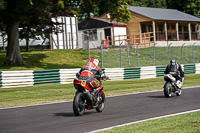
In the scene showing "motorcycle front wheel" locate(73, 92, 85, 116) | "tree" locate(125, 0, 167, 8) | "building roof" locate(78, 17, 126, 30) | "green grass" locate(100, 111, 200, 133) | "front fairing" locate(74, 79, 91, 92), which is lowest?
"green grass" locate(100, 111, 200, 133)

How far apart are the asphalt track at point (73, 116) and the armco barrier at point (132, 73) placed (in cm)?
1247

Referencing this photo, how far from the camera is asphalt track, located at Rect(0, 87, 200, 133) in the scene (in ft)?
25.7

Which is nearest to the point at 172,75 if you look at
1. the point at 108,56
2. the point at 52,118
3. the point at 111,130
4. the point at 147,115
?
the point at 147,115

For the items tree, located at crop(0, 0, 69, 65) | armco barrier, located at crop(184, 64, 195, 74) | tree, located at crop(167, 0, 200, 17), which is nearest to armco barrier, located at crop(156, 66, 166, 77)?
armco barrier, located at crop(184, 64, 195, 74)

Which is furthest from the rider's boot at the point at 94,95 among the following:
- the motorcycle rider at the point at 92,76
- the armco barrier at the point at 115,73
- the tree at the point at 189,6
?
the tree at the point at 189,6

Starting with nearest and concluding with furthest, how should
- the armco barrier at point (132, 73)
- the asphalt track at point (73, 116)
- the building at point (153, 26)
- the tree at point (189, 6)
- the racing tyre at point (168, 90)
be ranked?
the asphalt track at point (73, 116) → the racing tyre at point (168, 90) → the armco barrier at point (132, 73) → the building at point (153, 26) → the tree at point (189, 6)

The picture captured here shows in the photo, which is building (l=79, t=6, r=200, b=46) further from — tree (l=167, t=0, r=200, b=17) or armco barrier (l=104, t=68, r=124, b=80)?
armco barrier (l=104, t=68, r=124, b=80)

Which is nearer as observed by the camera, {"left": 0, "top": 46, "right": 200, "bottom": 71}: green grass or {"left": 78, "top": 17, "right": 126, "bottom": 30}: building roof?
{"left": 0, "top": 46, "right": 200, "bottom": 71}: green grass

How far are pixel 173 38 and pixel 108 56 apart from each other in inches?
1028

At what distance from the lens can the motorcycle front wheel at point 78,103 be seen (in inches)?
361

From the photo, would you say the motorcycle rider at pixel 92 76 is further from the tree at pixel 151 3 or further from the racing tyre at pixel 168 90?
the tree at pixel 151 3

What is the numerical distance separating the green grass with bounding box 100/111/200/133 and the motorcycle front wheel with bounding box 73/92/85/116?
77.3 inches

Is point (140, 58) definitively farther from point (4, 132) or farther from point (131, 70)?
point (4, 132)

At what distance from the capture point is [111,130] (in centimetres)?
715
